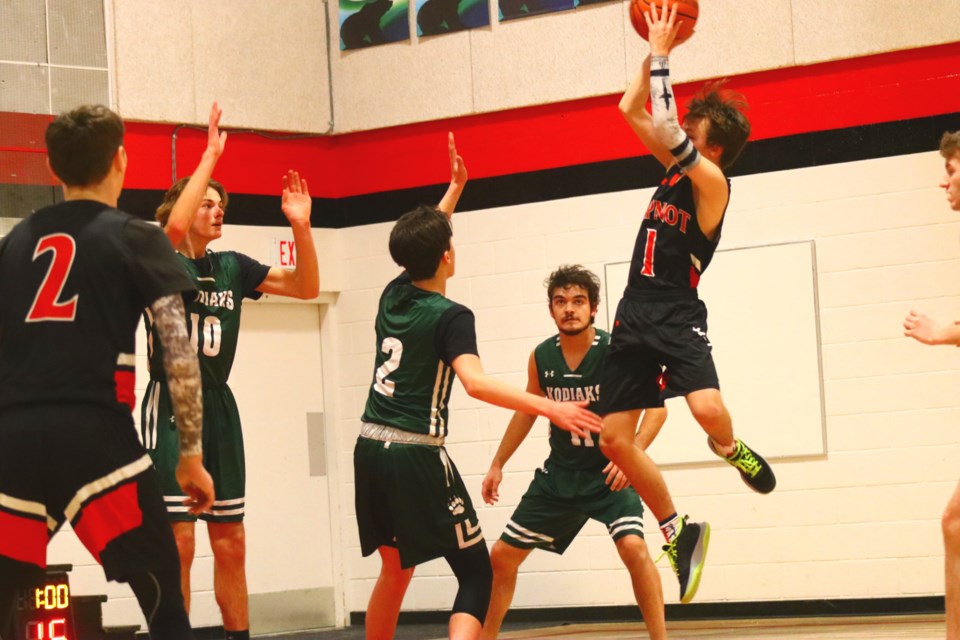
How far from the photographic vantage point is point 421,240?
16.2ft

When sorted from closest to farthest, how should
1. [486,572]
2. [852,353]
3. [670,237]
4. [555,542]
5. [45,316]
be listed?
[45,316], [486,572], [670,237], [555,542], [852,353]

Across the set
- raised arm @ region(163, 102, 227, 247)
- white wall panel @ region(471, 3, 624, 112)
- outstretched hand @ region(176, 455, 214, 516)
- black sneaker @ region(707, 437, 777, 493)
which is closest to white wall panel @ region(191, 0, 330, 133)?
white wall panel @ region(471, 3, 624, 112)

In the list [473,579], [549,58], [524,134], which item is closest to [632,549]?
[473,579]

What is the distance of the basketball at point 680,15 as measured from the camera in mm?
5406

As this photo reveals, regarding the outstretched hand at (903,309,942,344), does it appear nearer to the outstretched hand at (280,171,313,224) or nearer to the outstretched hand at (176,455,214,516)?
the outstretched hand at (280,171,313,224)

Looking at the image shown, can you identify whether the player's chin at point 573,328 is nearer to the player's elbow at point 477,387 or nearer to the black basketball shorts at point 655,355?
the black basketball shorts at point 655,355

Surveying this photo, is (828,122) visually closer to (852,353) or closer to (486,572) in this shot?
(852,353)

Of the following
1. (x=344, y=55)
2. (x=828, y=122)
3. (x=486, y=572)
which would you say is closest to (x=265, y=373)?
(x=344, y=55)

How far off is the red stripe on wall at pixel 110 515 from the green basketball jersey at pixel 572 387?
3320 millimetres

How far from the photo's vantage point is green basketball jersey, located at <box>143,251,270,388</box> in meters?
5.79

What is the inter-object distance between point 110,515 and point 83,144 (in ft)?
3.47

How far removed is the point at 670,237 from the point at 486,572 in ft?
5.44

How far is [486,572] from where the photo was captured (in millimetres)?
4879

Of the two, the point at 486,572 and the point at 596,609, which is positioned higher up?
the point at 486,572
